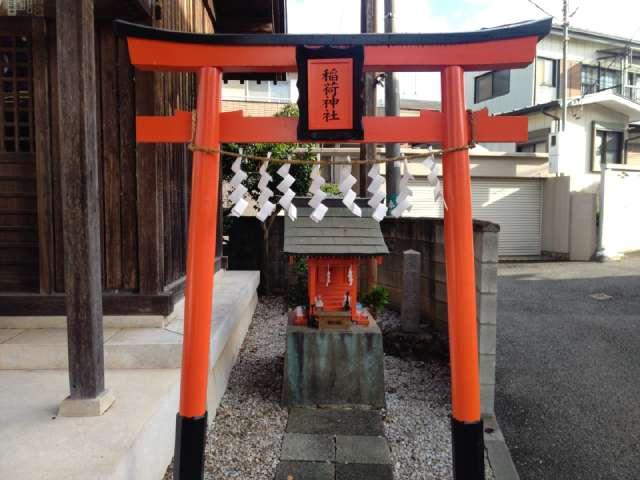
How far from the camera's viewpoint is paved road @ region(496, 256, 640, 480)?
12.5 feet

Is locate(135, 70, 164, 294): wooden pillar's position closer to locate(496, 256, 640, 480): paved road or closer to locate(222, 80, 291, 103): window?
locate(496, 256, 640, 480): paved road

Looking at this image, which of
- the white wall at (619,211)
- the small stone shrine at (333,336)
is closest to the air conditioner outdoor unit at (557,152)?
the white wall at (619,211)

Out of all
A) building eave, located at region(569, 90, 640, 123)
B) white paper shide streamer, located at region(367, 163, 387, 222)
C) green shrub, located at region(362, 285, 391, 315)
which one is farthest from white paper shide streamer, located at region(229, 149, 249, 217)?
building eave, located at region(569, 90, 640, 123)

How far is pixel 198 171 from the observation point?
8.94ft

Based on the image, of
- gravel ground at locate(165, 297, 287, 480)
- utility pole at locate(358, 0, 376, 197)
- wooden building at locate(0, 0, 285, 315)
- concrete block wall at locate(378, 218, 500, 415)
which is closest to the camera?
gravel ground at locate(165, 297, 287, 480)

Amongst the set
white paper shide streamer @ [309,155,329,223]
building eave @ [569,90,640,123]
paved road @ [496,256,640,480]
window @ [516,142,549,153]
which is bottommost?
paved road @ [496,256,640,480]

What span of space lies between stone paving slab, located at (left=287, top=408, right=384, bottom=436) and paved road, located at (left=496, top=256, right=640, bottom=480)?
3.89 feet

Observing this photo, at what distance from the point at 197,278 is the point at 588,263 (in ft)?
49.8

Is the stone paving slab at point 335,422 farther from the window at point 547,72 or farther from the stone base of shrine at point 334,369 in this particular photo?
the window at point 547,72

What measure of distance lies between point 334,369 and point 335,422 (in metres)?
0.53

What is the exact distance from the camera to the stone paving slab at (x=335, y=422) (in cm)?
408

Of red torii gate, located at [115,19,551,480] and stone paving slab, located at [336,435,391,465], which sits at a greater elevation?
red torii gate, located at [115,19,551,480]

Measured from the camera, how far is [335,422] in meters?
4.26

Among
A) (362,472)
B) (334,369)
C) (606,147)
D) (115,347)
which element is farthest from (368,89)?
(606,147)
